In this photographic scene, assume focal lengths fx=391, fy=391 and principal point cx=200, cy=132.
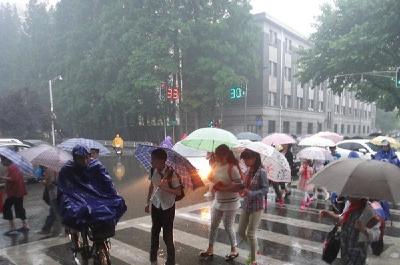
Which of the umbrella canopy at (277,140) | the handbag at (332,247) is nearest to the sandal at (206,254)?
the handbag at (332,247)

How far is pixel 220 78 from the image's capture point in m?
33.8

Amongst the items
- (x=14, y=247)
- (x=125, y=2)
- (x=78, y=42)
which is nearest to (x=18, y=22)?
(x=78, y=42)

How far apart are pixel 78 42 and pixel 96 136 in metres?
12.6

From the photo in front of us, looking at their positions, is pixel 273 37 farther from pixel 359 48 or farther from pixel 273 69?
pixel 359 48

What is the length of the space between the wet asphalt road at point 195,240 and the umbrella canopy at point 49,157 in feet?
4.97

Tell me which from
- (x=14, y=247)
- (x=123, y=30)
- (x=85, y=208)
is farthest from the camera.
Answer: (x=123, y=30)

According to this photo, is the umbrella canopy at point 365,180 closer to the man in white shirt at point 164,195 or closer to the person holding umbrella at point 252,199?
the person holding umbrella at point 252,199

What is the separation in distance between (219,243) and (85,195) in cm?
331

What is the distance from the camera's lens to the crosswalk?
6504mm

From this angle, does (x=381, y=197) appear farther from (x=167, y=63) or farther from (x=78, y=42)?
(x=78, y=42)

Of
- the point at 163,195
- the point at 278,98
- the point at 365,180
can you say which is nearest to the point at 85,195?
the point at 163,195

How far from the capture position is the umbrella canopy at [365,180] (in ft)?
12.8

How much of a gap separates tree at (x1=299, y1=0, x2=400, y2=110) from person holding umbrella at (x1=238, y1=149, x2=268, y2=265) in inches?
790

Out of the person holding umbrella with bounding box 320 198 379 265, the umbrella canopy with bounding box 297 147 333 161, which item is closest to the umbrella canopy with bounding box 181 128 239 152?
the person holding umbrella with bounding box 320 198 379 265
